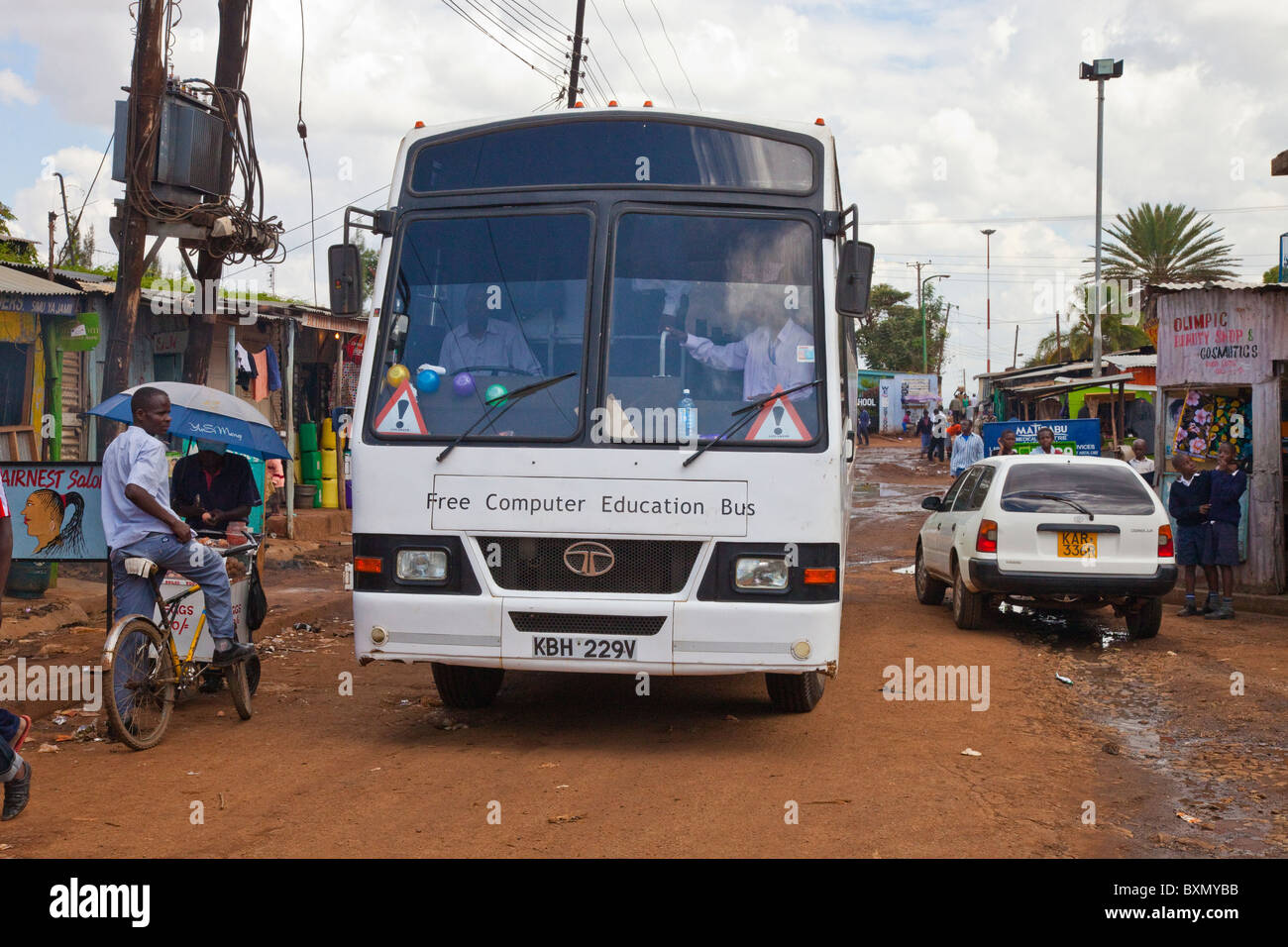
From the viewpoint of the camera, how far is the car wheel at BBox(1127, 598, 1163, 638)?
11.2m

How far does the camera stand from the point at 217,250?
515 inches

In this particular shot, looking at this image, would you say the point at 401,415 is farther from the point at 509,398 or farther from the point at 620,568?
the point at 620,568

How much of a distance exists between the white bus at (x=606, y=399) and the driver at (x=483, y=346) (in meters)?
0.01

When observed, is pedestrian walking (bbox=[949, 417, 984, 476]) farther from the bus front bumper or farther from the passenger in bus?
the bus front bumper

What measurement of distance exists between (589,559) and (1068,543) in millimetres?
5939

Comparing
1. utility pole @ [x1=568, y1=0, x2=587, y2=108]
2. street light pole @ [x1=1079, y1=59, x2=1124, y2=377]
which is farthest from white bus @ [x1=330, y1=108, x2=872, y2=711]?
street light pole @ [x1=1079, y1=59, x2=1124, y2=377]

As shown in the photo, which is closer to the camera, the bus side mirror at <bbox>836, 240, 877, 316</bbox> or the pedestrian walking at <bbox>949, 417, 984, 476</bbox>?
the bus side mirror at <bbox>836, 240, 877, 316</bbox>

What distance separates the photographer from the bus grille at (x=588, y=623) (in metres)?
6.42

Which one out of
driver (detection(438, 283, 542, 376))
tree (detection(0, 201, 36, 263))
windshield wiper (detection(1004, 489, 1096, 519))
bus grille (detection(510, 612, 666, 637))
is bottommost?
bus grille (detection(510, 612, 666, 637))

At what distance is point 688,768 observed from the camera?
6449 mm

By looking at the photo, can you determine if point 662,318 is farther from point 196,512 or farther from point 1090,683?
point 1090,683

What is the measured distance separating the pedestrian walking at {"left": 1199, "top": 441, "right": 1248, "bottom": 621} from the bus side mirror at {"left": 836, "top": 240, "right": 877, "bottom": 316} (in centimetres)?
783

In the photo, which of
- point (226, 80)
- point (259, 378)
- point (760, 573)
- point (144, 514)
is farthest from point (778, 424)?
point (259, 378)

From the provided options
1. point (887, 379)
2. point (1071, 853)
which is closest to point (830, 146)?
point (1071, 853)
